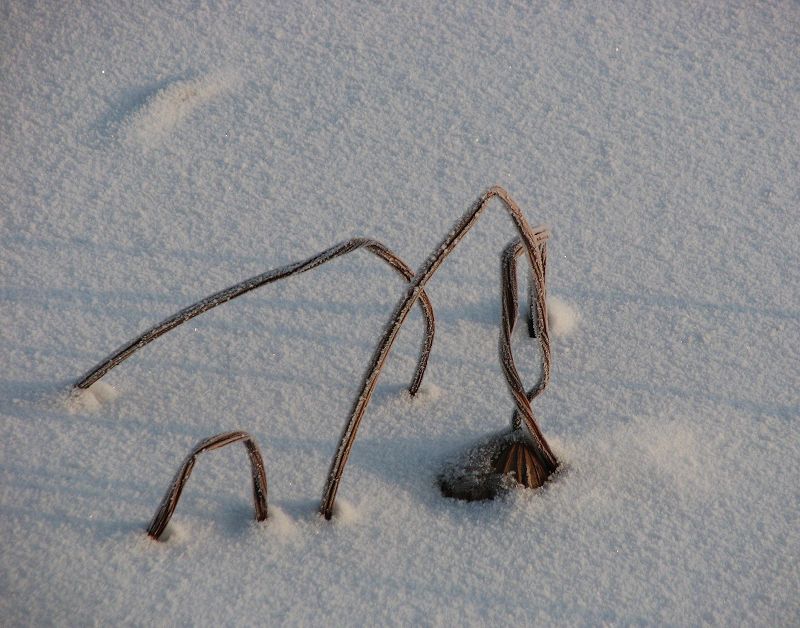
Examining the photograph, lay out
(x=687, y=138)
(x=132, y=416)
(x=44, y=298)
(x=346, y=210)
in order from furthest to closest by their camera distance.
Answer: (x=687, y=138)
(x=346, y=210)
(x=44, y=298)
(x=132, y=416)

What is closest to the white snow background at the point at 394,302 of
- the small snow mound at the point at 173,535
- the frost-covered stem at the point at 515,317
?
the small snow mound at the point at 173,535

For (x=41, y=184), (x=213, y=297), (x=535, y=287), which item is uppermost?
(x=535, y=287)

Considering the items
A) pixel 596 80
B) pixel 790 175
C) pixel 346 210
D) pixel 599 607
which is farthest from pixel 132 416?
pixel 790 175

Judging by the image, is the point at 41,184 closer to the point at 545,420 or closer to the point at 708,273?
the point at 545,420

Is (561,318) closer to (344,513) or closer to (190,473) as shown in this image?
(344,513)

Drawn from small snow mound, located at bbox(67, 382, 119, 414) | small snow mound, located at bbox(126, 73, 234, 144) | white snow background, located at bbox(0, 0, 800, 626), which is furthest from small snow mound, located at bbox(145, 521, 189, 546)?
small snow mound, located at bbox(126, 73, 234, 144)

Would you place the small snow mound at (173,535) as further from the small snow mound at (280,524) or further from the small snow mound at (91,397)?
the small snow mound at (91,397)

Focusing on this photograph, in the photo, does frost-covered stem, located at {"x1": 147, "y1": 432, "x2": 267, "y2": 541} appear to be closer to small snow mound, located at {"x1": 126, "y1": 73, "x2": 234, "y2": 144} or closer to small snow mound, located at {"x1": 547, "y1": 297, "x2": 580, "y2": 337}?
small snow mound, located at {"x1": 547, "y1": 297, "x2": 580, "y2": 337}
